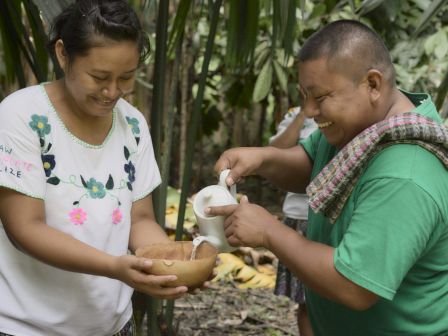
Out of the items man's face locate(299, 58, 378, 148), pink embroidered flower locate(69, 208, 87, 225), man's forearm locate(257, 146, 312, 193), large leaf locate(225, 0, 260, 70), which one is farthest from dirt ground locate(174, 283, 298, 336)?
man's face locate(299, 58, 378, 148)

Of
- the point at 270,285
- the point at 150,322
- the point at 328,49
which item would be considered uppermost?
the point at 328,49

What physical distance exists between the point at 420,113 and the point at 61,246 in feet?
2.46

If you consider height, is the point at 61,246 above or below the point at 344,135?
below

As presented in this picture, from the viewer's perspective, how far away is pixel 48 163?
4.88 feet

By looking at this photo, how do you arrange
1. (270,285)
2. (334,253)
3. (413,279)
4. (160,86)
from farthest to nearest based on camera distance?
(270,285) → (160,86) → (413,279) → (334,253)

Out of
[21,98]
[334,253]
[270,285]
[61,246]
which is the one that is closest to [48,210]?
[61,246]

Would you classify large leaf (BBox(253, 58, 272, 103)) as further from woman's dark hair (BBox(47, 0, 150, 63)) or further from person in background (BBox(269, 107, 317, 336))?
woman's dark hair (BBox(47, 0, 150, 63))

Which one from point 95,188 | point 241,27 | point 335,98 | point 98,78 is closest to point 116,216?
point 95,188

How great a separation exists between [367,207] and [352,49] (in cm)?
34

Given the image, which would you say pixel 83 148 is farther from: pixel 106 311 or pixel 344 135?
pixel 344 135

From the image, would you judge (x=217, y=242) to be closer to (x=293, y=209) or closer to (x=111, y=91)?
(x=111, y=91)

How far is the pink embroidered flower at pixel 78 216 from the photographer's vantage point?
59.2 inches

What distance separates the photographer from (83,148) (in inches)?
60.9

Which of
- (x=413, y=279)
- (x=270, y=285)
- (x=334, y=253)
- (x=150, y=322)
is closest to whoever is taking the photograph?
(x=334, y=253)
